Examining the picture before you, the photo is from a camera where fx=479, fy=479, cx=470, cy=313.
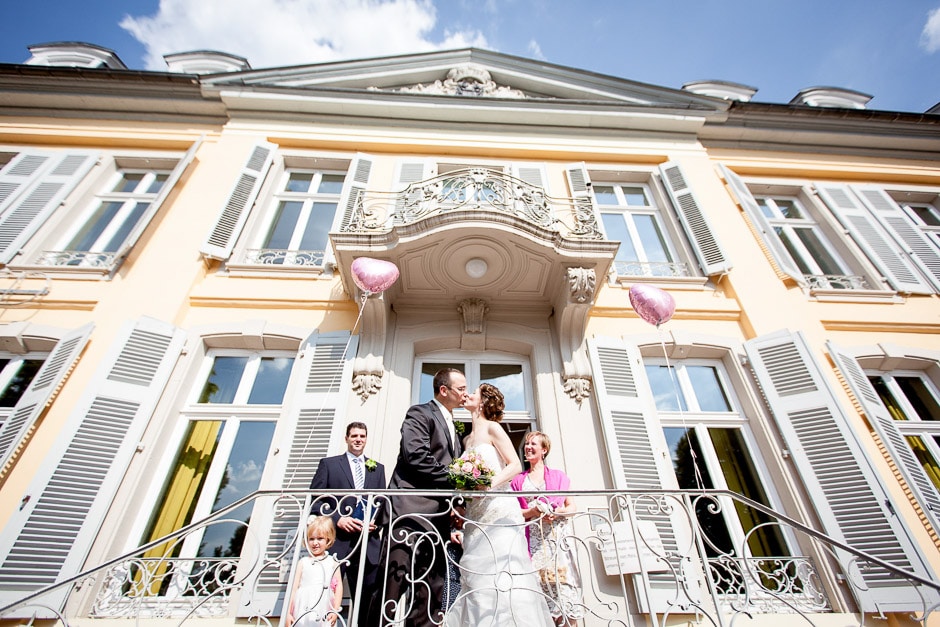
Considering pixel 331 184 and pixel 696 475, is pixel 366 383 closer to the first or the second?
pixel 696 475

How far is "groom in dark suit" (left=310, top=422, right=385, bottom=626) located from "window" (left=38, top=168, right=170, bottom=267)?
4118 millimetres

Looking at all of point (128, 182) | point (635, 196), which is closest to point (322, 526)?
point (635, 196)

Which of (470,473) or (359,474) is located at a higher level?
(359,474)

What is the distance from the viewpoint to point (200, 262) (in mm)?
5605

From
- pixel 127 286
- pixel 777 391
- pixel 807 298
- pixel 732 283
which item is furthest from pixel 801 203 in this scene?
pixel 127 286

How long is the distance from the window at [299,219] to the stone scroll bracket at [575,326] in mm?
3055

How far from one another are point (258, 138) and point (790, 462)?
8017mm

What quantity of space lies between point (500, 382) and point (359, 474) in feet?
6.78

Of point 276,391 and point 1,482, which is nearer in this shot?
point 1,482

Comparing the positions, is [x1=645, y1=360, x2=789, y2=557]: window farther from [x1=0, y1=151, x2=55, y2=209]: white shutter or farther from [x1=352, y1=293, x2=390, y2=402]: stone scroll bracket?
[x1=0, y1=151, x2=55, y2=209]: white shutter

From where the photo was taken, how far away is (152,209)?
19.5ft

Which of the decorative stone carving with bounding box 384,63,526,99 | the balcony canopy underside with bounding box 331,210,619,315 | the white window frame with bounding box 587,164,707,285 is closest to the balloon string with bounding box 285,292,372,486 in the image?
the balcony canopy underside with bounding box 331,210,619,315

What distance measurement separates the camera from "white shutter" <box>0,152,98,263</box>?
19.1 ft

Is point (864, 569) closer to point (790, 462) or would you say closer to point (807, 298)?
point (790, 462)
